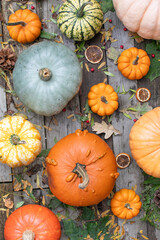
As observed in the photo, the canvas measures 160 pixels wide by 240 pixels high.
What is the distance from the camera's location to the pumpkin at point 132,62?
219 cm

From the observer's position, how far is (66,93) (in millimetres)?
2014

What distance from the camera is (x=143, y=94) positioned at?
2314 millimetres

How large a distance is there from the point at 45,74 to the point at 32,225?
3.14ft

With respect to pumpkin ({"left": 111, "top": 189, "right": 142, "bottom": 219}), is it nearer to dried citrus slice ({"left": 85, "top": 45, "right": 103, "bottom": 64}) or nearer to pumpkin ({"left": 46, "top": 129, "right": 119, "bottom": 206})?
pumpkin ({"left": 46, "top": 129, "right": 119, "bottom": 206})

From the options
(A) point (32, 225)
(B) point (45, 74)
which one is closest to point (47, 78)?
(B) point (45, 74)

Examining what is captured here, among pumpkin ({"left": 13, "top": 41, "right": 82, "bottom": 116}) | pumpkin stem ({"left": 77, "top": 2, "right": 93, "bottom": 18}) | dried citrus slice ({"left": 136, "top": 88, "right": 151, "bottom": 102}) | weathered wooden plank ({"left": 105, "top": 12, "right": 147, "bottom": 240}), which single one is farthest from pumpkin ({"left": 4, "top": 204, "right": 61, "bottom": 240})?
pumpkin stem ({"left": 77, "top": 2, "right": 93, "bottom": 18})

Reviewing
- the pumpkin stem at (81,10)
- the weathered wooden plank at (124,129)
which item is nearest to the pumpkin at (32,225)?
the weathered wooden plank at (124,129)

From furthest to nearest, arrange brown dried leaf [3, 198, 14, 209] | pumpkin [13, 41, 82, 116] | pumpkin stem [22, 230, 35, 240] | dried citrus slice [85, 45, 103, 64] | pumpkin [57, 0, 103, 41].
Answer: dried citrus slice [85, 45, 103, 64] < brown dried leaf [3, 198, 14, 209] < pumpkin [57, 0, 103, 41] < pumpkin [13, 41, 82, 116] < pumpkin stem [22, 230, 35, 240]

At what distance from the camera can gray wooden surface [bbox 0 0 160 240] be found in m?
2.26

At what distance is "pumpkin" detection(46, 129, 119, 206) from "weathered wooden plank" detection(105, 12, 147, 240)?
1.03 ft

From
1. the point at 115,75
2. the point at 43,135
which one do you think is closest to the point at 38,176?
the point at 43,135

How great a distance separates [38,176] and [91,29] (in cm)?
113

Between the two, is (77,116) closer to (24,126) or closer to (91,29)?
(24,126)

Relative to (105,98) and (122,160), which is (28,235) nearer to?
(122,160)
